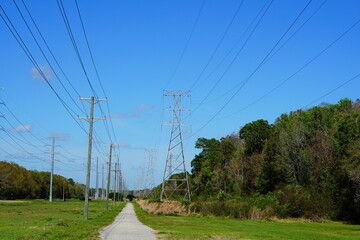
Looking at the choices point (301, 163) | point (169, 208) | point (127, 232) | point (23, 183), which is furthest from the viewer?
point (23, 183)

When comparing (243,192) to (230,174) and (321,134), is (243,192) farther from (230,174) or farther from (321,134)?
(321,134)

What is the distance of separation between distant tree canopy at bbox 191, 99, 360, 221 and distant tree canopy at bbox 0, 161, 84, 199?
50730mm

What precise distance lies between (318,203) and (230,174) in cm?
3470

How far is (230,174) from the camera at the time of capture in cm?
8050

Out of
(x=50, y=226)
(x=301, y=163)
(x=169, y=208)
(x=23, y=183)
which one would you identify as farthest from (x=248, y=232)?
(x=23, y=183)

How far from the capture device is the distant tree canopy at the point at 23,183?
117m

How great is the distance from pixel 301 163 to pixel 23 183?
9595cm

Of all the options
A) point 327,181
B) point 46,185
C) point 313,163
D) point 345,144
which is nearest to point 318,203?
point 327,181

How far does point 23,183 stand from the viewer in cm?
13150

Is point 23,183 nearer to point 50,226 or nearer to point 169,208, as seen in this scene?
point 169,208

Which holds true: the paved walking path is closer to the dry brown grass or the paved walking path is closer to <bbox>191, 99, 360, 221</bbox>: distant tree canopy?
<bbox>191, 99, 360, 221</bbox>: distant tree canopy

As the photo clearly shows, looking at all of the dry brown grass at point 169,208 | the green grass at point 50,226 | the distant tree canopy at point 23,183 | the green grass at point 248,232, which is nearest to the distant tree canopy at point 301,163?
the green grass at point 248,232

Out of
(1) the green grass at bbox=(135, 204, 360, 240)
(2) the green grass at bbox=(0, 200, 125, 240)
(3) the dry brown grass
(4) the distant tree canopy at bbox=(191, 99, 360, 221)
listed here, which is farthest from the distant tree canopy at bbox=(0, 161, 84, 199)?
(1) the green grass at bbox=(135, 204, 360, 240)

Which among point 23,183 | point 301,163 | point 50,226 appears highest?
point 23,183
